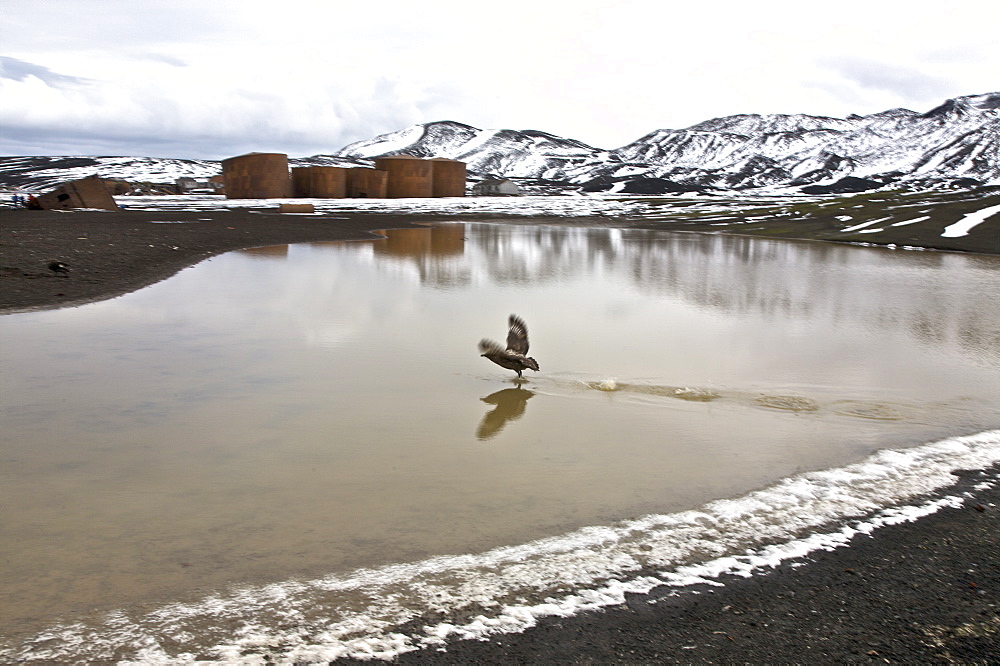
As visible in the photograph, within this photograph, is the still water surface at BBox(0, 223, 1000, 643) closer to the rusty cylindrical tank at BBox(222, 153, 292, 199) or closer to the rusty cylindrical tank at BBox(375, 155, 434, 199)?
the rusty cylindrical tank at BBox(222, 153, 292, 199)

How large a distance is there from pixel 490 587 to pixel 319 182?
74324mm

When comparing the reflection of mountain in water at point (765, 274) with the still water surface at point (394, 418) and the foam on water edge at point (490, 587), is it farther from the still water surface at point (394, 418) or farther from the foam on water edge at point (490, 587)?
the foam on water edge at point (490, 587)

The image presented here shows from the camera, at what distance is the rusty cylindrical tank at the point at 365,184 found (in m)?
77.2

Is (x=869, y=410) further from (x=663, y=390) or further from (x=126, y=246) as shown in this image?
(x=126, y=246)

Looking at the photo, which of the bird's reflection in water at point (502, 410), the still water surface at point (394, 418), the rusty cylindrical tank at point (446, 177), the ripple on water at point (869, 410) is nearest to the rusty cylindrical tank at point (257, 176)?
the rusty cylindrical tank at point (446, 177)

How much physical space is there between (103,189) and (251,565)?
159 ft

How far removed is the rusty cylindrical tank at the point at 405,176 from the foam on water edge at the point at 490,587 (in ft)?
253

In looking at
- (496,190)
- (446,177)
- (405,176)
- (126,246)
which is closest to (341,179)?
(405,176)

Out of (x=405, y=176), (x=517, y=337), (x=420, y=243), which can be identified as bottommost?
(x=517, y=337)

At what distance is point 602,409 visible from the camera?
7.50 m

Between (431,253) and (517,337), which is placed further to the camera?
(431,253)

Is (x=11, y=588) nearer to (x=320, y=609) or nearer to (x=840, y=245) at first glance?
(x=320, y=609)

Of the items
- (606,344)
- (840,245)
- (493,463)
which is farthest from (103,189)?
(493,463)

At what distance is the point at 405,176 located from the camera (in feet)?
262
